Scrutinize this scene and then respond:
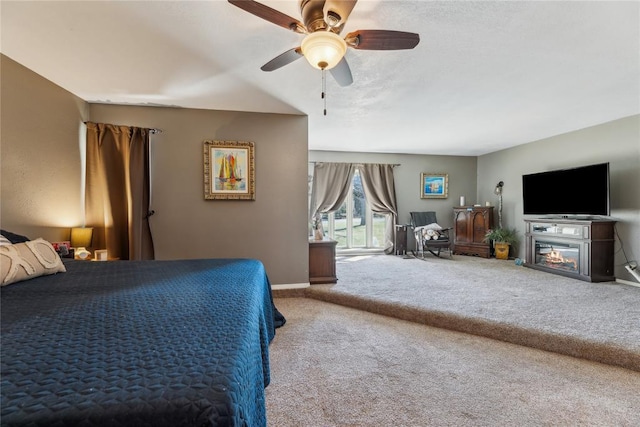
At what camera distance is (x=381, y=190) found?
6.02 metres

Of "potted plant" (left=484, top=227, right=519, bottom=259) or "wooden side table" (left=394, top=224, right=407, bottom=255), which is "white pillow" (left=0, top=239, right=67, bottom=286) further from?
"potted plant" (left=484, top=227, right=519, bottom=259)

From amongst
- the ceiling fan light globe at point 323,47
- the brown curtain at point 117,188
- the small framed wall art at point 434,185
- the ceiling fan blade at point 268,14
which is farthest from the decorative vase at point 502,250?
the brown curtain at point 117,188

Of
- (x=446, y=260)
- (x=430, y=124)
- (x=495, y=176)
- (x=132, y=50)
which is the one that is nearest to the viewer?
(x=132, y=50)

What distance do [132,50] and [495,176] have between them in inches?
259

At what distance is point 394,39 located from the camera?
5.03ft

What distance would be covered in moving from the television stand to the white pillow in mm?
5758

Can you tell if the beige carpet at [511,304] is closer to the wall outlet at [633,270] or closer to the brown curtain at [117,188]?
the wall outlet at [633,270]

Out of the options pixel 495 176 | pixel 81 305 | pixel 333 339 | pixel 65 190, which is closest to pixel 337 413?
pixel 333 339

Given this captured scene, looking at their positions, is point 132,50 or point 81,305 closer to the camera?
point 81,305

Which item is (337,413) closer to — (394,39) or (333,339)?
(333,339)

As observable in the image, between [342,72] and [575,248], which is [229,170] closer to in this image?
[342,72]

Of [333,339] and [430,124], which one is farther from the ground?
[430,124]

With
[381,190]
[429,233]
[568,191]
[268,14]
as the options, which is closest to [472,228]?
[429,233]

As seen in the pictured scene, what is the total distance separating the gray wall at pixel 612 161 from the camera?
3652 millimetres
